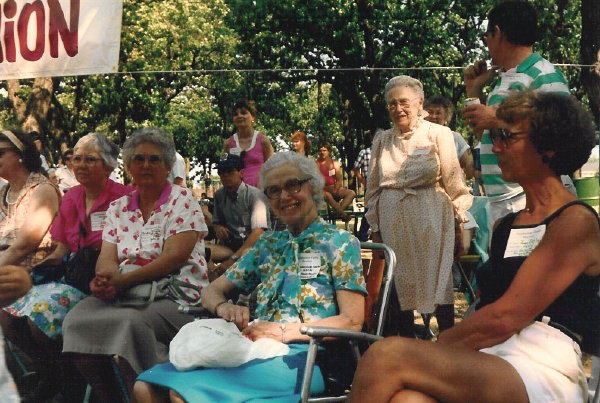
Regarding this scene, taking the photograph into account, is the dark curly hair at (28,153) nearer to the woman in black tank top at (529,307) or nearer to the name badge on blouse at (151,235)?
the name badge on blouse at (151,235)

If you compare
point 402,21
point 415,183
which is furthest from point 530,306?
point 402,21

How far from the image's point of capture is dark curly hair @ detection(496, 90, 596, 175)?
8.36 feet

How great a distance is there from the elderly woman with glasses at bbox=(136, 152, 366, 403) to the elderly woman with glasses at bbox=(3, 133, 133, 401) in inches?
42.3

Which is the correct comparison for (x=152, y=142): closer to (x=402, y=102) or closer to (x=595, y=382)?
(x=402, y=102)

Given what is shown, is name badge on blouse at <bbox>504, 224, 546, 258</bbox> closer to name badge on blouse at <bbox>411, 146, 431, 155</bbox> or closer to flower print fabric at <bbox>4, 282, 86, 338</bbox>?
name badge on blouse at <bbox>411, 146, 431, 155</bbox>

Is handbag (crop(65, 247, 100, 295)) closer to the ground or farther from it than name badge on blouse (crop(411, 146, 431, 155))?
closer to the ground

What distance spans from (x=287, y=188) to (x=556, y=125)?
3.99ft

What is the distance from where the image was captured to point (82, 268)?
413cm

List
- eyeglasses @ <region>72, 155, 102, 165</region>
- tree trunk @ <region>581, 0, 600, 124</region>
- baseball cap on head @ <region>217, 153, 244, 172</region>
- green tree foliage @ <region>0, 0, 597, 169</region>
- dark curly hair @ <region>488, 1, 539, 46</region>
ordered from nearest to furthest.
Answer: dark curly hair @ <region>488, 1, 539, 46</region> < eyeglasses @ <region>72, 155, 102, 165</region> < baseball cap on head @ <region>217, 153, 244, 172</region> < tree trunk @ <region>581, 0, 600, 124</region> < green tree foliage @ <region>0, 0, 597, 169</region>

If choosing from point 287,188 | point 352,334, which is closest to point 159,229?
point 287,188

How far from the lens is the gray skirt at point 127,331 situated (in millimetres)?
3666

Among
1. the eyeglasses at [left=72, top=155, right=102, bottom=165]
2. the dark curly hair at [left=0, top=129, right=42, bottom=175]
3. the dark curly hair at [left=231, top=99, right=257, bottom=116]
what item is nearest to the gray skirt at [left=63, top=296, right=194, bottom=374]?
the eyeglasses at [left=72, top=155, right=102, bottom=165]

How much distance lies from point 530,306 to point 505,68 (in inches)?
72.7

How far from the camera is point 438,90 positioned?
2488 centimetres
